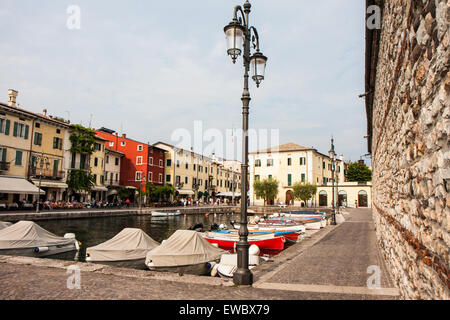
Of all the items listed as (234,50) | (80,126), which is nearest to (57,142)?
(80,126)

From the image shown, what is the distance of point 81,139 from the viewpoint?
40.8 metres

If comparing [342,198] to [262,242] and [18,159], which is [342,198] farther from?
[18,159]

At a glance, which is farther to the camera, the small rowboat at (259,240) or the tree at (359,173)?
the tree at (359,173)

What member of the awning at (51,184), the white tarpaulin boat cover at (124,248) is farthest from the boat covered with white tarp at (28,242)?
A: the awning at (51,184)

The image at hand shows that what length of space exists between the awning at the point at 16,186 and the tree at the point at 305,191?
124 ft

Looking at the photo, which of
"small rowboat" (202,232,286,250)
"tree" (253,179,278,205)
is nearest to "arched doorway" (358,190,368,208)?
"tree" (253,179,278,205)

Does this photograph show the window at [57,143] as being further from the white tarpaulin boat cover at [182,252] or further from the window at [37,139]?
the white tarpaulin boat cover at [182,252]

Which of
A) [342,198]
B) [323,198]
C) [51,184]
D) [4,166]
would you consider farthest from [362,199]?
[4,166]

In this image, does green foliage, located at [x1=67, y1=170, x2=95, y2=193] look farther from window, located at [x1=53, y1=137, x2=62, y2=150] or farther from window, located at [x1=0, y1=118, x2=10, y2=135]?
window, located at [x1=0, y1=118, x2=10, y2=135]

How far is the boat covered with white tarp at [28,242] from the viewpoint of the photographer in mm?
12383
